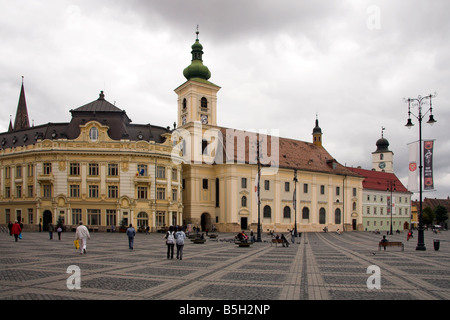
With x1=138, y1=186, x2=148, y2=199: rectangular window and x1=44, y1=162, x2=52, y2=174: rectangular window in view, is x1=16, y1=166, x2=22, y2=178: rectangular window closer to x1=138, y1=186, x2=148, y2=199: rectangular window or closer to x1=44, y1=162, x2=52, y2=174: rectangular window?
x1=44, y1=162, x2=52, y2=174: rectangular window

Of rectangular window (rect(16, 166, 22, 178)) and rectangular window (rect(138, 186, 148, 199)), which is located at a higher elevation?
rectangular window (rect(16, 166, 22, 178))

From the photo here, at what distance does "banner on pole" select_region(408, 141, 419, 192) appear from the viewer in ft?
87.7

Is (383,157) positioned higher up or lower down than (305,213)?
higher up

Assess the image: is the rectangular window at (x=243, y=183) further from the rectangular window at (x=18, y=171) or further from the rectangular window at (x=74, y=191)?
the rectangular window at (x=18, y=171)

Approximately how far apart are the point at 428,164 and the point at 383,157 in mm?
92867

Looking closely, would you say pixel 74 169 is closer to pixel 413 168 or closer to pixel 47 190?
pixel 47 190

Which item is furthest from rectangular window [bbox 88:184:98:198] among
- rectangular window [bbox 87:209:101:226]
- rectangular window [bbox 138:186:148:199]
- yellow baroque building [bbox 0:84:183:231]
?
rectangular window [bbox 138:186:148:199]

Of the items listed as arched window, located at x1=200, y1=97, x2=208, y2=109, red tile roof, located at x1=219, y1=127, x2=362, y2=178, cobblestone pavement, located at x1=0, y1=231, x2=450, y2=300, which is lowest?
cobblestone pavement, located at x1=0, y1=231, x2=450, y2=300

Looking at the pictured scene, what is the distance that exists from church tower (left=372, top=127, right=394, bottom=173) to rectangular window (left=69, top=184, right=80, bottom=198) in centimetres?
8699

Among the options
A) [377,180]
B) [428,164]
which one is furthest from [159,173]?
[377,180]

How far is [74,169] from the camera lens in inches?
2057

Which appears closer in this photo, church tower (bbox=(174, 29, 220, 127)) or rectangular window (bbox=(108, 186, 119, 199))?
rectangular window (bbox=(108, 186, 119, 199))

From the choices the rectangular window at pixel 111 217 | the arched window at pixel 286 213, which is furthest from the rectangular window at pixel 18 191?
the arched window at pixel 286 213
